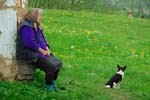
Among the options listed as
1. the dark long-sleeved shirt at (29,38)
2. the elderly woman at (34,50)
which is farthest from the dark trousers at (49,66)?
the dark long-sleeved shirt at (29,38)

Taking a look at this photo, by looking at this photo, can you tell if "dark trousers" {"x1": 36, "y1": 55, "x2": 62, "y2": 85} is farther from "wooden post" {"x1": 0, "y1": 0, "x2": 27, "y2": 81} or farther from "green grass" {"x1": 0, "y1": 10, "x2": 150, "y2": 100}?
"wooden post" {"x1": 0, "y1": 0, "x2": 27, "y2": 81}

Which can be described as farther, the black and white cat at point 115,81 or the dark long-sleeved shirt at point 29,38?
the black and white cat at point 115,81

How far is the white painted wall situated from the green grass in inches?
24.1

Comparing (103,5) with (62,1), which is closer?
(62,1)

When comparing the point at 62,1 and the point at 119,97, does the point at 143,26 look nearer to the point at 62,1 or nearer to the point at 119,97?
the point at 62,1

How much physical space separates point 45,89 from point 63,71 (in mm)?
2896

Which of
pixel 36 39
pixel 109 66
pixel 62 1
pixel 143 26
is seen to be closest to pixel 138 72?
pixel 109 66

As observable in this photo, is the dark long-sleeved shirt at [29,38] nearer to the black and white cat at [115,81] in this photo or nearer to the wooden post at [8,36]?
the wooden post at [8,36]

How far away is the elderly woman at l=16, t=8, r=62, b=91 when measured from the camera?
9.84 m

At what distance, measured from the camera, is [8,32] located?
9836 millimetres

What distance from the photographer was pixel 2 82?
31.5ft

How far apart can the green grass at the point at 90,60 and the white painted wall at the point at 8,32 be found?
0.61 metres

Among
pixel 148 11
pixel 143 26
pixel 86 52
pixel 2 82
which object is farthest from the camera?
pixel 148 11

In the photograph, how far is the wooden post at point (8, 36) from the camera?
9.79 metres
